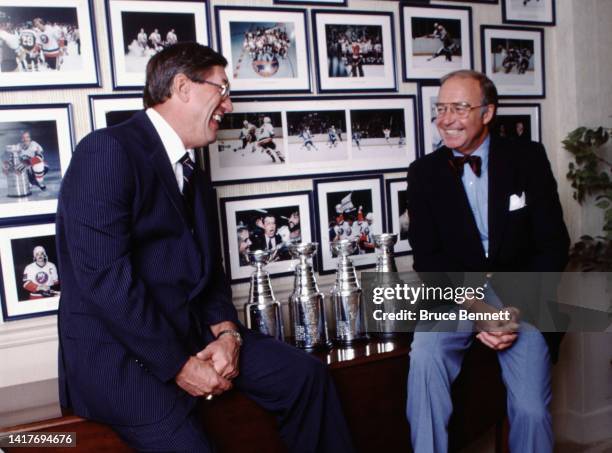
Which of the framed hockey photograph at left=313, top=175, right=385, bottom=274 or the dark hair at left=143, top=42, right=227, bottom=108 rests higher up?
the dark hair at left=143, top=42, right=227, bottom=108

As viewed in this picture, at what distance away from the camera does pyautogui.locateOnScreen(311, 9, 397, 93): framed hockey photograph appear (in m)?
2.83

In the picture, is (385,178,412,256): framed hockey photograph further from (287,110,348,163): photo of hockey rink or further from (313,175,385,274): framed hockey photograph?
(287,110,348,163): photo of hockey rink

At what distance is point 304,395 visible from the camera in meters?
2.06

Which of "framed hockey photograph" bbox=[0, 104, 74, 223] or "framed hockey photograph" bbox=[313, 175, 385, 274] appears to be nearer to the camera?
"framed hockey photograph" bbox=[0, 104, 74, 223]

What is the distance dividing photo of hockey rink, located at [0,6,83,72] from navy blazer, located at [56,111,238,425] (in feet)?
1.97

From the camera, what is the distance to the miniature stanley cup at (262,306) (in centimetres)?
240

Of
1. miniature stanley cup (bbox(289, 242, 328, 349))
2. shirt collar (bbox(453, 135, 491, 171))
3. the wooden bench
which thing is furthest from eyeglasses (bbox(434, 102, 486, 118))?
the wooden bench

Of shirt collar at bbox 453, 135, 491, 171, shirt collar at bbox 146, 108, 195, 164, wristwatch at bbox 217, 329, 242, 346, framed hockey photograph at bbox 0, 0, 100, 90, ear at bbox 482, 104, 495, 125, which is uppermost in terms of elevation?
framed hockey photograph at bbox 0, 0, 100, 90

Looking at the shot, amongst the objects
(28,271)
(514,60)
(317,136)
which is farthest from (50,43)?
(514,60)

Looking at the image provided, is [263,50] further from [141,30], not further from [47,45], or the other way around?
[47,45]

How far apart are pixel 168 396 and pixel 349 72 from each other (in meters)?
A: 1.82

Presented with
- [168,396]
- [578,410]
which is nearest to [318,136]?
[168,396]

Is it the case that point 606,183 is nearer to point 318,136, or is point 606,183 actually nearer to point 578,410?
point 578,410

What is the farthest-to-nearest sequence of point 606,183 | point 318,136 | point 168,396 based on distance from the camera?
point 606,183, point 318,136, point 168,396
